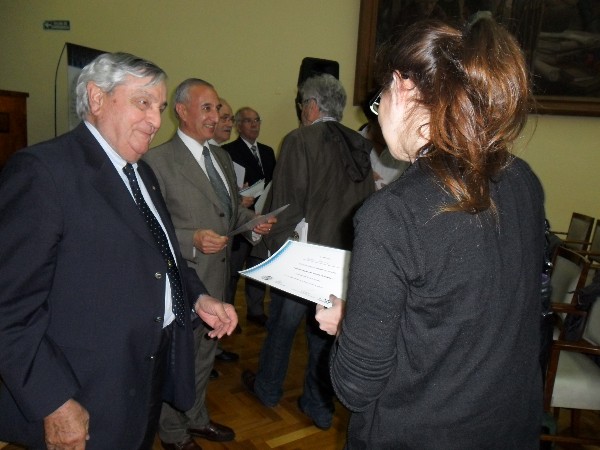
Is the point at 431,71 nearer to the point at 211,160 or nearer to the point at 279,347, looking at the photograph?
the point at 211,160

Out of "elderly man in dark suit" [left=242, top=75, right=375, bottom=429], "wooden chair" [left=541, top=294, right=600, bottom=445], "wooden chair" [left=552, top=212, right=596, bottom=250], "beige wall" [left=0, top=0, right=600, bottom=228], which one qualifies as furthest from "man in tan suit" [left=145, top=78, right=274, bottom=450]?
"beige wall" [left=0, top=0, right=600, bottom=228]

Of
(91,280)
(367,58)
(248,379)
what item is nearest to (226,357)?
(248,379)

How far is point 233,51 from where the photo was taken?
19.6 ft

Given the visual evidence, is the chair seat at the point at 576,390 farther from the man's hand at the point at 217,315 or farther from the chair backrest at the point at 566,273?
the man's hand at the point at 217,315

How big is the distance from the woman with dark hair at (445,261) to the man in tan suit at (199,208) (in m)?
1.34

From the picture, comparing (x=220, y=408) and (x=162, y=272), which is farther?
(x=220, y=408)

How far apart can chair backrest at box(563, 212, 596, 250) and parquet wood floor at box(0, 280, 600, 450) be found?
181 cm

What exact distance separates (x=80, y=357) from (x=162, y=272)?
0.96 ft

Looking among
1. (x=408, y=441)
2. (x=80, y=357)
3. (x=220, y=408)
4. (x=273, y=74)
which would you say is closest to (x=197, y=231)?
(x=80, y=357)

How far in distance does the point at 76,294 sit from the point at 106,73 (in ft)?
2.07

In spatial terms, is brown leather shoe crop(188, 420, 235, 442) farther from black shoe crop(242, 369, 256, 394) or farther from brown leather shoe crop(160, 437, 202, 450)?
black shoe crop(242, 369, 256, 394)

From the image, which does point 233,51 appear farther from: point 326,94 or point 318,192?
point 318,192

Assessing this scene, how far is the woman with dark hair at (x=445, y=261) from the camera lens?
31.4 inches

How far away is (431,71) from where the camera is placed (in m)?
0.82
